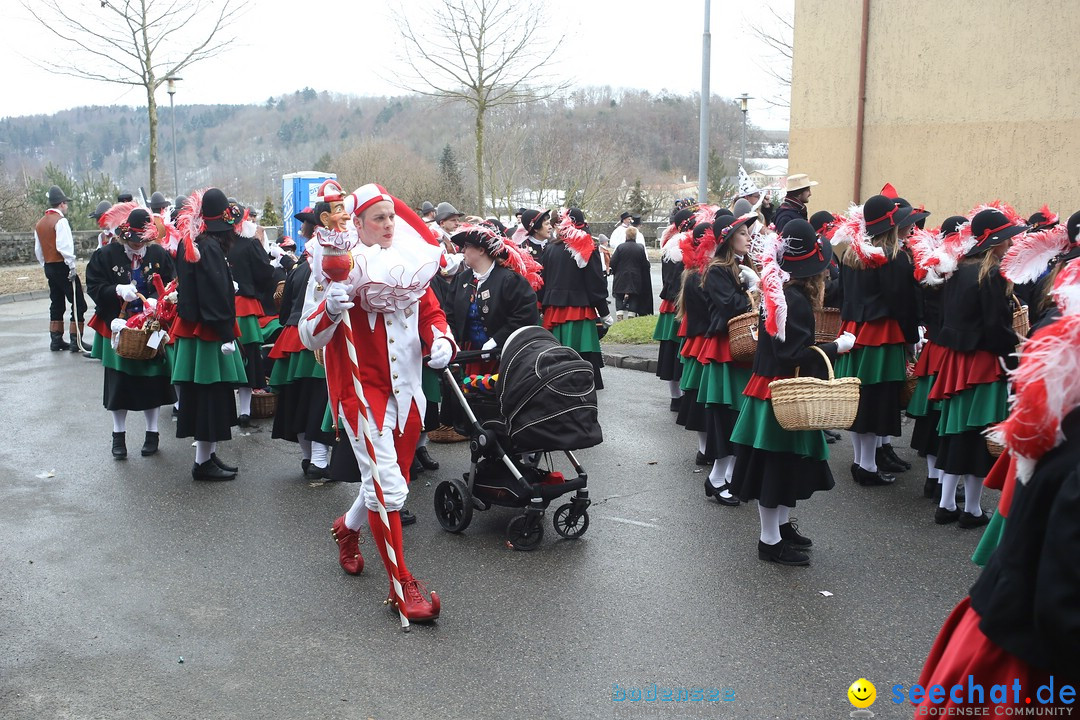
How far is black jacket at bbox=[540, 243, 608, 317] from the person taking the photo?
10.0m

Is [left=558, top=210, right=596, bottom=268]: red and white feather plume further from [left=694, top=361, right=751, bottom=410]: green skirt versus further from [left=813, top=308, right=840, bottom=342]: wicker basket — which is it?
[left=694, top=361, right=751, bottom=410]: green skirt

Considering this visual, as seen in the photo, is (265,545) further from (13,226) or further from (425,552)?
(13,226)

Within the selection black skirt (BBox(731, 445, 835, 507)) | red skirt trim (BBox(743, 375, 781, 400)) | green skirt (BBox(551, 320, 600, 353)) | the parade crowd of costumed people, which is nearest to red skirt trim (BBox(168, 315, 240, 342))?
the parade crowd of costumed people

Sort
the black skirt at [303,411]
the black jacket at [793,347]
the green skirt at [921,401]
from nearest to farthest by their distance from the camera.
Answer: the black jacket at [793,347] → the green skirt at [921,401] → the black skirt at [303,411]

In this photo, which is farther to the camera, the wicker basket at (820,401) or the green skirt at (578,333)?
the green skirt at (578,333)

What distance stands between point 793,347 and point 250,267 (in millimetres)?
5528

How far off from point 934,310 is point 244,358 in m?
6.39

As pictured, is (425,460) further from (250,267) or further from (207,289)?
(250,267)

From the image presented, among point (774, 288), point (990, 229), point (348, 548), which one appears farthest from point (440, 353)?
point (990, 229)

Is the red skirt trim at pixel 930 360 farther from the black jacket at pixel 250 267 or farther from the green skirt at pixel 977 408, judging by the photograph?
the black jacket at pixel 250 267

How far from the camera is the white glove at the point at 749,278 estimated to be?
651 centimetres

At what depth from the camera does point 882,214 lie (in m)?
7.24

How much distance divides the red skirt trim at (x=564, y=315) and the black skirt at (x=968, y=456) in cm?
443

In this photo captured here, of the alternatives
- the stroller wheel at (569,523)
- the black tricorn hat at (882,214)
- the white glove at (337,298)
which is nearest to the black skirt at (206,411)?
the stroller wheel at (569,523)
